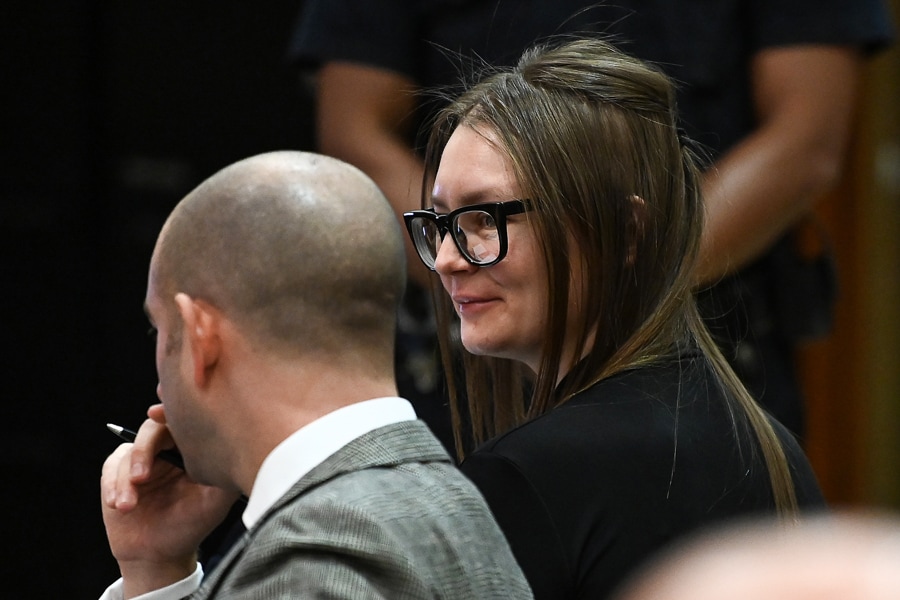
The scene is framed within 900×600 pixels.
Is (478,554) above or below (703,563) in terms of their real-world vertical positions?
below

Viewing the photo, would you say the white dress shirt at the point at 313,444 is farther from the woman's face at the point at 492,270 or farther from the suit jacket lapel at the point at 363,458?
the woman's face at the point at 492,270

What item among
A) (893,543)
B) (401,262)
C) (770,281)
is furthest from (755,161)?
(893,543)

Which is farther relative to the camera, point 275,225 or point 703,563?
point 275,225

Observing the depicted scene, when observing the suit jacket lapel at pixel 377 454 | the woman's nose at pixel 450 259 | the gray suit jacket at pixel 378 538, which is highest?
the woman's nose at pixel 450 259

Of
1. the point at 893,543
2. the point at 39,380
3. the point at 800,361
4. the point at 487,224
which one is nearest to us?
the point at 893,543

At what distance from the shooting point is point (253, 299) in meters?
1.58

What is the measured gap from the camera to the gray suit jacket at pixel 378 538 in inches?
52.4

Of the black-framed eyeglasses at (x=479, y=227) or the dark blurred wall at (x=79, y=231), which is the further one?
the dark blurred wall at (x=79, y=231)

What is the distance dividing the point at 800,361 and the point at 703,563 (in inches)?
135

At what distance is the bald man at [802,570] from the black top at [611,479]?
99 cm

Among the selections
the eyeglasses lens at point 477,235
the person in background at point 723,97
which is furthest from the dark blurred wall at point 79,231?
the eyeglasses lens at point 477,235

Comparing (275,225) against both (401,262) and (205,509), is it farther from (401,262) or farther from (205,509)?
(205,509)

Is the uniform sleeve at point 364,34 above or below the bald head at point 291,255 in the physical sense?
above

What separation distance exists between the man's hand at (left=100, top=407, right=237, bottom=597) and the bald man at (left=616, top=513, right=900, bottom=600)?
1223mm
